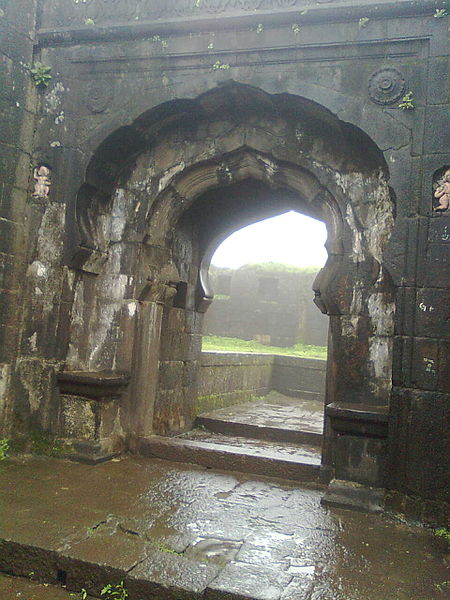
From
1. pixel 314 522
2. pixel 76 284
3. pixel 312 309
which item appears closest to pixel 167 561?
pixel 314 522

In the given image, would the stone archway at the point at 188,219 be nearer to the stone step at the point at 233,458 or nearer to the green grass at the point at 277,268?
the stone step at the point at 233,458

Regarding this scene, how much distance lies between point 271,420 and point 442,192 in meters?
4.95

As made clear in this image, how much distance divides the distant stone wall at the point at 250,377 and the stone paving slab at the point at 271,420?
0.71ft

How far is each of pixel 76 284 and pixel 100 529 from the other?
277 cm

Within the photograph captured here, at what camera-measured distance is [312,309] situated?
1920cm

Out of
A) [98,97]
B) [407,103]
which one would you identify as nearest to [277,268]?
[98,97]

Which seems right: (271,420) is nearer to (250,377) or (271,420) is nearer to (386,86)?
(250,377)

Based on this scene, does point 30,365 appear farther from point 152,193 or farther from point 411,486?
point 411,486

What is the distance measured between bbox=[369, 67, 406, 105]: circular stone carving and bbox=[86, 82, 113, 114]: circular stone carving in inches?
102

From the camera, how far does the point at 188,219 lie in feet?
Answer: 21.7

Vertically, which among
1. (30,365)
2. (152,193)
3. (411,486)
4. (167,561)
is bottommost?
(167,561)

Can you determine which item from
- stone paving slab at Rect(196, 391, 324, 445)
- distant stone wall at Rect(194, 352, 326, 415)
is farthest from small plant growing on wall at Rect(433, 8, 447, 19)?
distant stone wall at Rect(194, 352, 326, 415)

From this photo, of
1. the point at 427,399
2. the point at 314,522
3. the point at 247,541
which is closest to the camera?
the point at 247,541

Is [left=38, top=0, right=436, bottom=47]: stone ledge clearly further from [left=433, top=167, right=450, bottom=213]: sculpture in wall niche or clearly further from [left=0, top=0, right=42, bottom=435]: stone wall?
[left=433, top=167, right=450, bottom=213]: sculpture in wall niche
